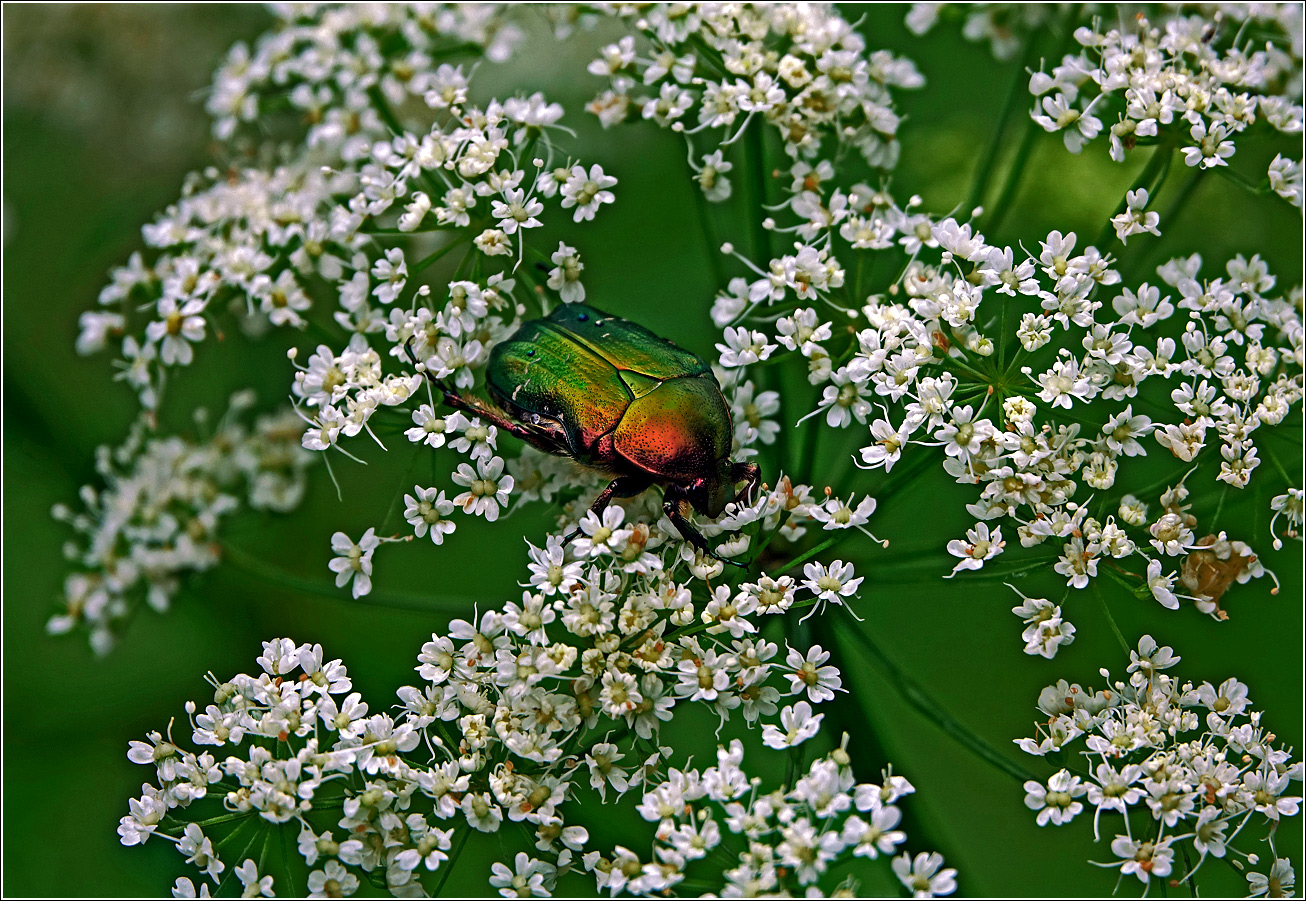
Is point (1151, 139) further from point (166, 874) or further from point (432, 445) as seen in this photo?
point (166, 874)

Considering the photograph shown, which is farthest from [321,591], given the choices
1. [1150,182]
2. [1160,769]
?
[1150,182]

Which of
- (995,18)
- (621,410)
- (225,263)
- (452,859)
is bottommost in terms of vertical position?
(452,859)

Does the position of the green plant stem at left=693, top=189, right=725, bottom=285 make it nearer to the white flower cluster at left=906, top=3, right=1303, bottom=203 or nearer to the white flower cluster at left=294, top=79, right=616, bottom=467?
the white flower cluster at left=294, top=79, right=616, bottom=467

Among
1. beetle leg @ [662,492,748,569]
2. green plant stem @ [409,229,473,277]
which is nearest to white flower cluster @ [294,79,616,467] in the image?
green plant stem @ [409,229,473,277]

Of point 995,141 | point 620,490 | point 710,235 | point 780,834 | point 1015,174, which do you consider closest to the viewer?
point 780,834

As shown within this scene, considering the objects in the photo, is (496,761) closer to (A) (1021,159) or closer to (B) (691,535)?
(B) (691,535)

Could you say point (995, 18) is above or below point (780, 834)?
above

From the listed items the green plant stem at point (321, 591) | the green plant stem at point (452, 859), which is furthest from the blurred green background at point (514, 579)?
the green plant stem at point (452, 859)
